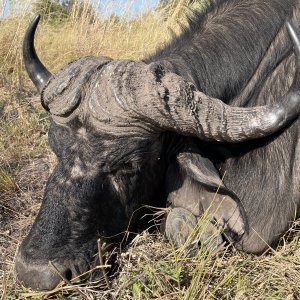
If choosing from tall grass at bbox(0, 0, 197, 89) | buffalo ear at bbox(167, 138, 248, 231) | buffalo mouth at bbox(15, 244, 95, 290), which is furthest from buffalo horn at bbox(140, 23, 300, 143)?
tall grass at bbox(0, 0, 197, 89)

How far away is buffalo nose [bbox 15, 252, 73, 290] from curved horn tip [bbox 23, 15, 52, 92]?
5.03 feet

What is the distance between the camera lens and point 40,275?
2.51 metres

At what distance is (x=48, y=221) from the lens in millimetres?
2648

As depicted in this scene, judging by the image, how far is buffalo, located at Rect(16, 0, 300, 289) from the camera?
2662 mm

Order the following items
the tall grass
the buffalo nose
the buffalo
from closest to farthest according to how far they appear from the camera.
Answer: the buffalo nose < the buffalo < the tall grass

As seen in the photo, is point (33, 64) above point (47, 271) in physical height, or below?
above

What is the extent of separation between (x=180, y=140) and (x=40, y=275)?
1.22 metres

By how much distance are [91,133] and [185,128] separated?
0.57m

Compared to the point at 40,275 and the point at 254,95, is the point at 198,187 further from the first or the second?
the point at 40,275

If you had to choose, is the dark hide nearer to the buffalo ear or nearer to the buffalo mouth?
the buffalo ear

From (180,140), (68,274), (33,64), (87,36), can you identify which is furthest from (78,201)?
(87,36)

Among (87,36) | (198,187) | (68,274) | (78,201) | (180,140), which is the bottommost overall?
(87,36)

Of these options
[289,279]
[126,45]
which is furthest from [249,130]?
[126,45]

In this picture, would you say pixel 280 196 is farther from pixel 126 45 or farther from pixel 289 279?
pixel 126 45
